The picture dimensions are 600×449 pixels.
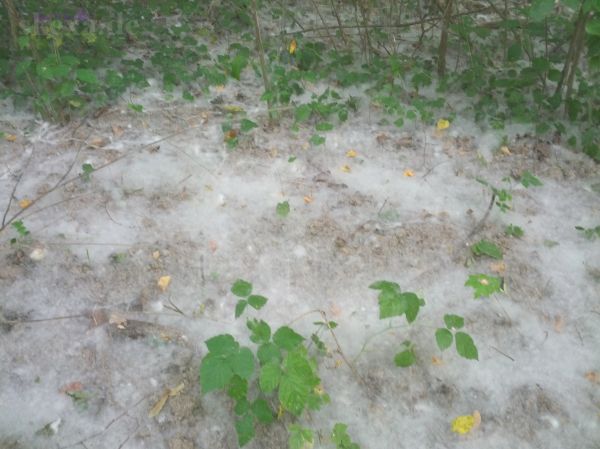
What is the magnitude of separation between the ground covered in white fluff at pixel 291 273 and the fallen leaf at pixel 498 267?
3 centimetres

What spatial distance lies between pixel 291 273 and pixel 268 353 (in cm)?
67

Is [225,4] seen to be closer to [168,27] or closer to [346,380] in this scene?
[168,27]

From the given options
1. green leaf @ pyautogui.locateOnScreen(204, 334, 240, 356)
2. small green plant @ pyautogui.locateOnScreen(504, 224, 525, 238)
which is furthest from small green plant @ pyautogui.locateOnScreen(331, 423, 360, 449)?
small green plant @ pyautogui.locateOnScreen(504, 224, 525, 238)

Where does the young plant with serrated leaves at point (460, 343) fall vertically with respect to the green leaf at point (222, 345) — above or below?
below

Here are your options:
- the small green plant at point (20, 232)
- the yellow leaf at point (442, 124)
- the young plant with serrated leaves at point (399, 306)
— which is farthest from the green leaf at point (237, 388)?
the yellow leaf at point (442, 124)

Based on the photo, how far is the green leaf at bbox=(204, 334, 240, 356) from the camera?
1595 millimetres

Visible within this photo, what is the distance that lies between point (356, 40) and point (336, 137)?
168 centimetres

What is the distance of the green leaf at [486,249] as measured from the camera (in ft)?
7.61

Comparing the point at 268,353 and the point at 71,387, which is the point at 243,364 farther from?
the point at 71,387

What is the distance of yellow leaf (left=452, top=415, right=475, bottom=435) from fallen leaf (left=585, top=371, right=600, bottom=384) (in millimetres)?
555

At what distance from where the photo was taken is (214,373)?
154 cm

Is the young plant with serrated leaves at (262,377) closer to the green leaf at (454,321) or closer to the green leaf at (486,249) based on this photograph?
the green leaf at (454,321)

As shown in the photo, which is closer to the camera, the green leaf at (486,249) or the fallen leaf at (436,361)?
the fallen leaf at (436,361)

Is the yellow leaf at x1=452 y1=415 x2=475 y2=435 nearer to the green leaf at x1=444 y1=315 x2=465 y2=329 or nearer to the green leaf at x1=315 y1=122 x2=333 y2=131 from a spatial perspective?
the green leaf at x1=444 y1=315 x2=465 y2=329
